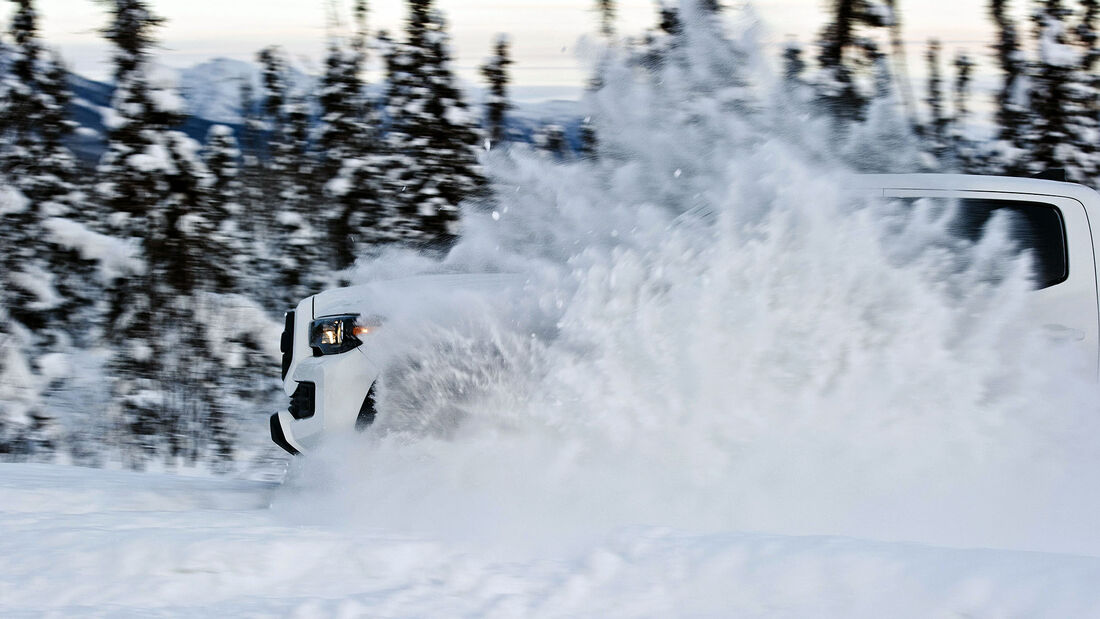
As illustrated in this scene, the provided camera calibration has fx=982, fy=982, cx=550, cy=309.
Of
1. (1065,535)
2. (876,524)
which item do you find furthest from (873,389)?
(1065,535)

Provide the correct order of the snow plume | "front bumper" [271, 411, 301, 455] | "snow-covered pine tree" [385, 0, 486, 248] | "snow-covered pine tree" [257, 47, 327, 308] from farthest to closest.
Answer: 1. "snow-covered pine tree" [385, 0, 486, 248]
2. "snow-covered pine tree" [257, 47, 327, 308]
3. "front bumper" [271, 411, 301, 455]
4. the snow plume

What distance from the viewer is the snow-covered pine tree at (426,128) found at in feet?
37.2

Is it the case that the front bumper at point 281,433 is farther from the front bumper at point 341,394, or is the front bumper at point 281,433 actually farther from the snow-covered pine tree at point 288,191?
the snow-covered pine tree at point 288,191

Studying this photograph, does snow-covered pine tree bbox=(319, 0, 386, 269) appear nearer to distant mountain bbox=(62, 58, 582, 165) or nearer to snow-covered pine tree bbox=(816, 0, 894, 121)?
distant mountain bbox=(62, 58, 582, 165)

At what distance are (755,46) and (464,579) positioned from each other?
156 inches

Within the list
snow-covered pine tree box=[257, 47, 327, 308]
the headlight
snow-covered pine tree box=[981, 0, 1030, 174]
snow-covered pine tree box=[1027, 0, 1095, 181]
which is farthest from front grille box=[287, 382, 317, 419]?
snow-covered pine tree box=[1027, 0, 1095, 181]

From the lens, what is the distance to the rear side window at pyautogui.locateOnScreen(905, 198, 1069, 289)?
4.14 m

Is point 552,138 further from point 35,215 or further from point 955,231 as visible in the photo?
point 35,215

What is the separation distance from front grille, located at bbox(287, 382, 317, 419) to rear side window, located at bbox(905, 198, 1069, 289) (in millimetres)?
2713

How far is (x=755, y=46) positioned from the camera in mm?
5691

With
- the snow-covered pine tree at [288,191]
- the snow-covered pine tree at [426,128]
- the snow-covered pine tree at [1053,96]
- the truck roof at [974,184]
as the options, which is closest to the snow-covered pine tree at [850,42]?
the snow-covered pine tree at [1053,96]

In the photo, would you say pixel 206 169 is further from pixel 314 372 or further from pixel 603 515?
pixel 603 515

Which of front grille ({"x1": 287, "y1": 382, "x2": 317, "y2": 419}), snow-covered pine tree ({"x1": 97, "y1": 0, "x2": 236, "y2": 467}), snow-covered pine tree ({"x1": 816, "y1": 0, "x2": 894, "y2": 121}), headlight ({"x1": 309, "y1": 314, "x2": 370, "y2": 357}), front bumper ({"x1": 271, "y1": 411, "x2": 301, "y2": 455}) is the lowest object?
snow-covered pine tree ({"x1": 97, "y1": 0, "x2": 236, "y2": 467})

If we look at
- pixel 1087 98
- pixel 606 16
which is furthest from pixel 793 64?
pixel 1087 98
